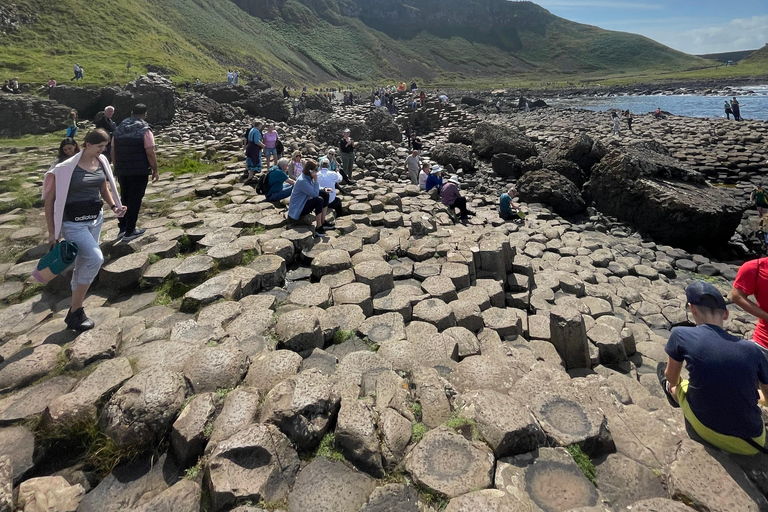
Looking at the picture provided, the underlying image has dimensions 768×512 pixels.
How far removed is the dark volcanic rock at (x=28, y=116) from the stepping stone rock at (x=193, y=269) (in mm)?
18121

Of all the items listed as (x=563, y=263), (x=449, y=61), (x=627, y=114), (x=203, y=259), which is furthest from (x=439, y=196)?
(x=449, y=61)

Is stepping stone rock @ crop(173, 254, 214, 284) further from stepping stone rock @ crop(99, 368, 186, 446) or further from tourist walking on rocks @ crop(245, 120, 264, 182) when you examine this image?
tourist walking on rocks @ crop(245, 120, 264, 182)

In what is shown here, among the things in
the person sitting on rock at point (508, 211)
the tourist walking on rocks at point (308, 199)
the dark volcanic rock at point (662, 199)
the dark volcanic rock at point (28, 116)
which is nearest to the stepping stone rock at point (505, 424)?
the tourist walking on rocks at point (308, 199)

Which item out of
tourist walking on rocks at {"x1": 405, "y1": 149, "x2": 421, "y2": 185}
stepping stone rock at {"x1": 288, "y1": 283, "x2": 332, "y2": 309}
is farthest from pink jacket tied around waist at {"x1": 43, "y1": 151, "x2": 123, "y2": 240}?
tourist walking on rocks at {"x1": 405, "y1": 149, "x2": 421, "y2": 185}

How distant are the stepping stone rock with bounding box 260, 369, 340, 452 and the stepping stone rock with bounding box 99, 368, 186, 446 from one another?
0.71 meters

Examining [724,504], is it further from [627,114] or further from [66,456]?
[627,114]

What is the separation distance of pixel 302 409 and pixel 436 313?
8.50ft

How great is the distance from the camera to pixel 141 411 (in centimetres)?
280

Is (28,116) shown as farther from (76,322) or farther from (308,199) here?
(76,322)

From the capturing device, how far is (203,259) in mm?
5688

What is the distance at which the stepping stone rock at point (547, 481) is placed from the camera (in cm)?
253

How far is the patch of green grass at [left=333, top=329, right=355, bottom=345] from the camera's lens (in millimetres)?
4551

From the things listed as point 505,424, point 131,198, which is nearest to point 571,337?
point 505,424

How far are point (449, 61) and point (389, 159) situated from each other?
491ft
